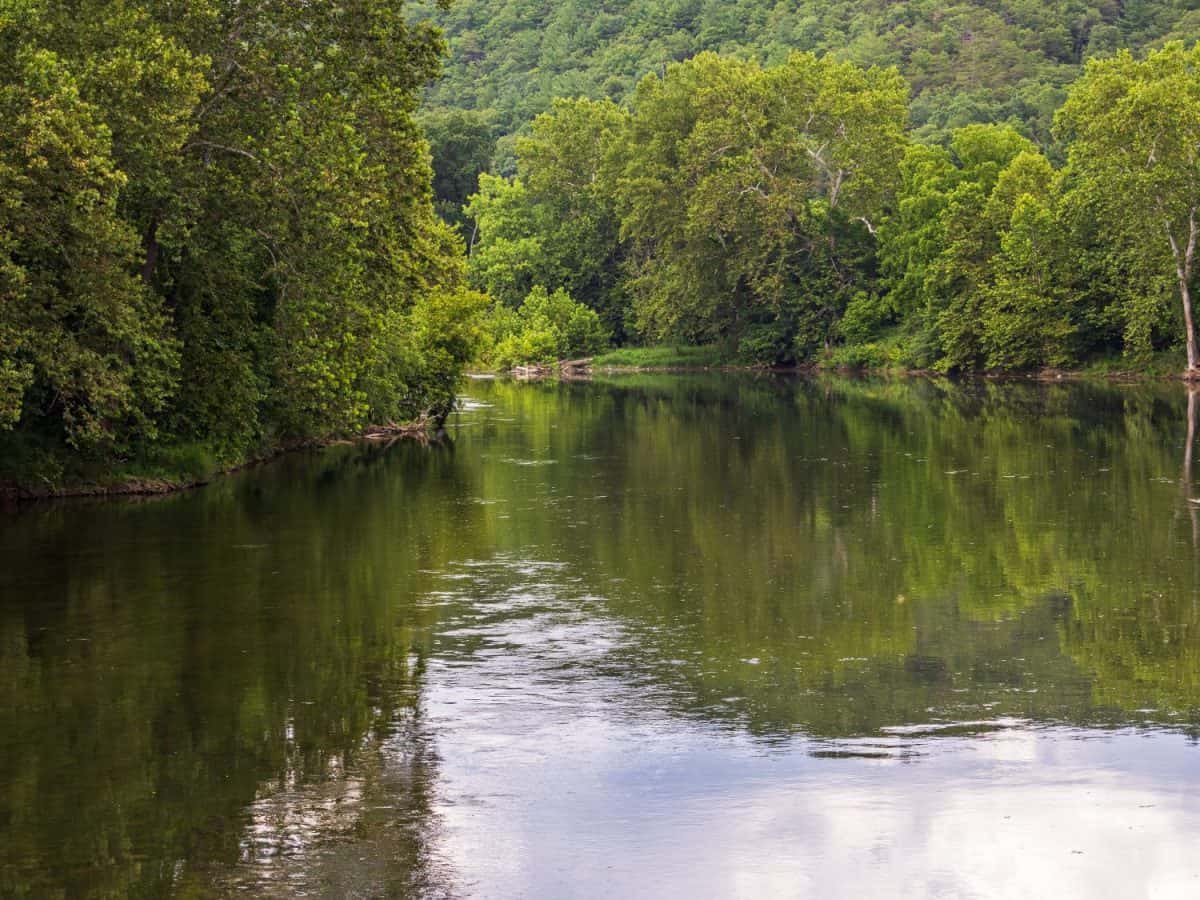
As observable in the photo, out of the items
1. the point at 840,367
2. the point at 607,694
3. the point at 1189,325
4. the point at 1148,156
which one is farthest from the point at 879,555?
the point at 840,367

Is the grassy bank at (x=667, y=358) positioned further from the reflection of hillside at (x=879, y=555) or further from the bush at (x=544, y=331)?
the reflection of hillside at (x=879, y=555)

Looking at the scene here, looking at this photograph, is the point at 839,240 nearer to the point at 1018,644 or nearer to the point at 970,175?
the point at 970,175

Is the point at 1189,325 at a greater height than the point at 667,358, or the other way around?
A: the point at 1189,325

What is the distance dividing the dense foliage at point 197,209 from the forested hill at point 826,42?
92822 mm

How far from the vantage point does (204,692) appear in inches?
618

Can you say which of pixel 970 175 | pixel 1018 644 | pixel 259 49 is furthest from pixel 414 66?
pixel 970 175

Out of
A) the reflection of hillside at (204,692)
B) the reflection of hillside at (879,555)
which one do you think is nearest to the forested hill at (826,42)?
the reflection of hillside at (879,555)

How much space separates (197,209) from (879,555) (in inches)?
564

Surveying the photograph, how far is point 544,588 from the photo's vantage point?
21.1 m

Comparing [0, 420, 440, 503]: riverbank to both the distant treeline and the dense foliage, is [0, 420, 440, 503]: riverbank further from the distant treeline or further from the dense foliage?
the distant treeline

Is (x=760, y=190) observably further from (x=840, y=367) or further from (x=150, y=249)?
(x=150, y=249)

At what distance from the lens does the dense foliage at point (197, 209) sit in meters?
26.8

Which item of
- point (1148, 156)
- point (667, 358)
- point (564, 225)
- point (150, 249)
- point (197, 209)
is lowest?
point (667, 358)

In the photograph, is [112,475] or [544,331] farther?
[544,331]
